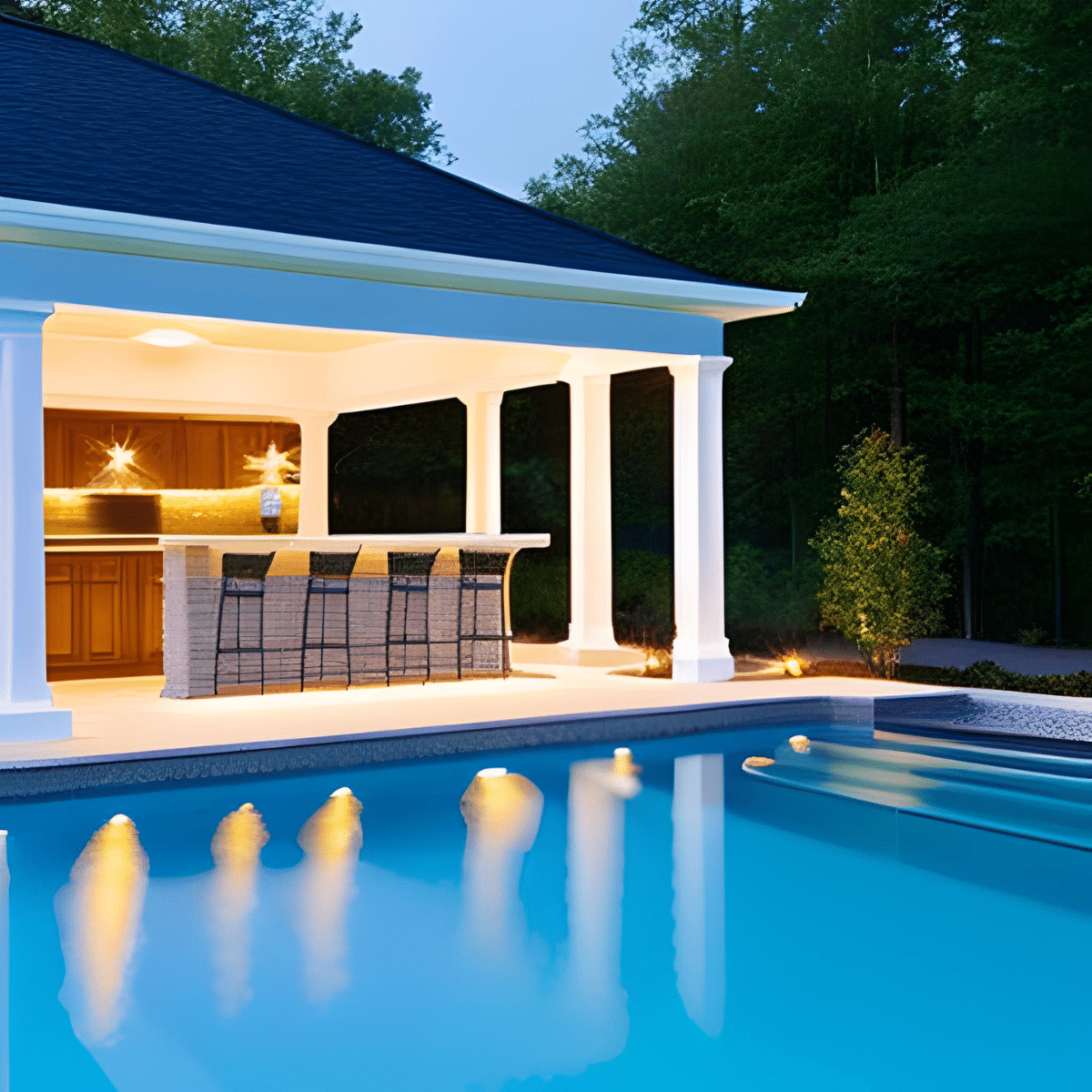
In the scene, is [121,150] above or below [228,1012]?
above

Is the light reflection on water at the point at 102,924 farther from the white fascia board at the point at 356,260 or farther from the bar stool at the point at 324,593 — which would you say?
the bar stool at the point at 324,593

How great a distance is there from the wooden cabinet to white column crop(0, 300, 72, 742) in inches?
155

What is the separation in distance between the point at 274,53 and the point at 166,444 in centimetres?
1811

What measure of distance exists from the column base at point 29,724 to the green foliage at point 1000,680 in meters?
7.53

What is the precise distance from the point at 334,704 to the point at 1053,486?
35.0 feet

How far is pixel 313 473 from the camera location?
16.6 meters

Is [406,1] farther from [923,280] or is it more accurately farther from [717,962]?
[717,962]

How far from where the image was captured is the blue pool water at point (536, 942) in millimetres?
4863

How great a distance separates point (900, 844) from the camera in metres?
8.12

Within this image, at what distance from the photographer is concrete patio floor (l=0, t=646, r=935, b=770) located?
29.9 ft

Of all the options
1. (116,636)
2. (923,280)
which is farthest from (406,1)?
(116,636)

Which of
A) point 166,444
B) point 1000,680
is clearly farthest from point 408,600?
point 1000,680

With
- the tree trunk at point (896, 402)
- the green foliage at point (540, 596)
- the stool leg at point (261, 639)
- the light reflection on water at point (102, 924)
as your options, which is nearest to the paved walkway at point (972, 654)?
the tree trunk at point (896, 402)

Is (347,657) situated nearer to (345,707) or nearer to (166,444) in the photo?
(345,707)
